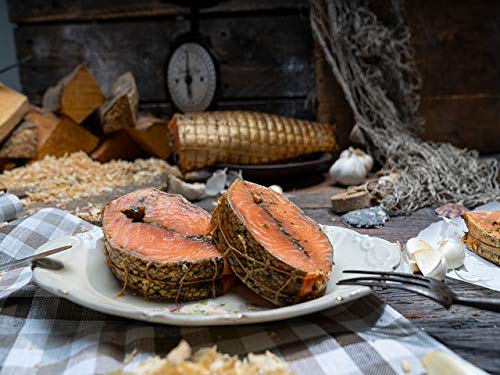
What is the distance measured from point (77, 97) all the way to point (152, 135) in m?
0.41

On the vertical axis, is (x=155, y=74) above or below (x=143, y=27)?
below

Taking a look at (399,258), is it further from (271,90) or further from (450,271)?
(271,90)

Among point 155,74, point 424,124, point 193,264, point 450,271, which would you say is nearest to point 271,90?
point 155,74

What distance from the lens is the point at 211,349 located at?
0.71 metres

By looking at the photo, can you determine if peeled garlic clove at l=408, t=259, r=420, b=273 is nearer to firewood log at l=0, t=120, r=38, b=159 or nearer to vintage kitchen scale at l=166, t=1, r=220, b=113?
vintage kitchen scale at l=166, t=1, r=220, b=113

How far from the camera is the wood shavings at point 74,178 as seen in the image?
1836mm

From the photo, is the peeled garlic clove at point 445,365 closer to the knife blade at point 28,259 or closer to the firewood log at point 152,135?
the knife blade at point 28,259

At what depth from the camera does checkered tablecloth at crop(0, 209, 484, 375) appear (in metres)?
0.71

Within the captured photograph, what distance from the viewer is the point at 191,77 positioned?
2.42 metres

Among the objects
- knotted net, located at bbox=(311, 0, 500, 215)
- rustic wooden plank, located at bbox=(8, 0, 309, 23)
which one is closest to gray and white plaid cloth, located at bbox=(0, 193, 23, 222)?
knotted net, located at bbox=(311, 0, 500, 215)

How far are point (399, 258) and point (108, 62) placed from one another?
235 cm

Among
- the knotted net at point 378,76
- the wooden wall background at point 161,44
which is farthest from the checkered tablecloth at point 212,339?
the wooden wall background at point 161,44

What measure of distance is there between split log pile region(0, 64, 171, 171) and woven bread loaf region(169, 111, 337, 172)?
43cm

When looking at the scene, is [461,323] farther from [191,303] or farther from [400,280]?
[191,303]
